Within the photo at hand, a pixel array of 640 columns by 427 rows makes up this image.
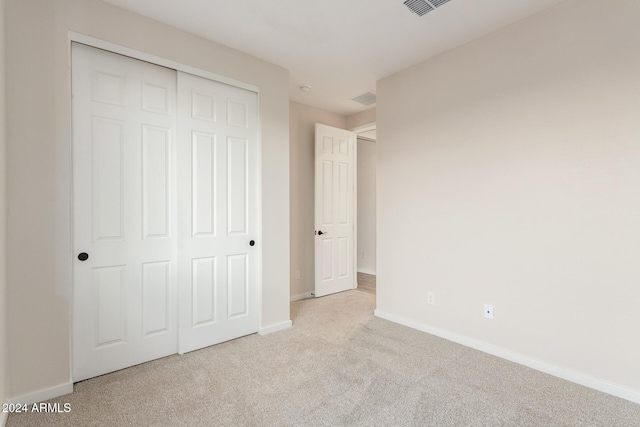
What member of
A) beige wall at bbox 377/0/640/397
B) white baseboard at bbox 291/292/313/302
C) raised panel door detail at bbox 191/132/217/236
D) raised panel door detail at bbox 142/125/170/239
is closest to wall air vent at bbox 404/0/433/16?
beige wall at bbox 377/0/640/397

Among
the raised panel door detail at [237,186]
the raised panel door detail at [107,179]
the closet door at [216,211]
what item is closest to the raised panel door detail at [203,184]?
the closet door at [216,211]

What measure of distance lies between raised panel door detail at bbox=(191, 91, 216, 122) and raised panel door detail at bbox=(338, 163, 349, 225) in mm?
2227

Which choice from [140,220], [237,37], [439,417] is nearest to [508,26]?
[237,37]

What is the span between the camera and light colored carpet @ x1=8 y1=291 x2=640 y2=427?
1.76 metres

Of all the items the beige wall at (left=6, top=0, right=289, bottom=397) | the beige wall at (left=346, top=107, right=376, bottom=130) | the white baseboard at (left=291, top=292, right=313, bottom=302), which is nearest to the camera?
the beige wall at (left=6, top=0, right=289, bottom=397)

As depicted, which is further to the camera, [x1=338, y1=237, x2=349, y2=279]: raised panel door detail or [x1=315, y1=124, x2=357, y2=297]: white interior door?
[x1=338, y1=237, x2=349, y2=279]: raised panel door detail

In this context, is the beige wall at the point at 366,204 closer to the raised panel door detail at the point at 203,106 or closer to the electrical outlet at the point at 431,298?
the electrical outlet at the point at 431,298

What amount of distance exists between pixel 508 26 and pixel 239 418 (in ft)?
11.2

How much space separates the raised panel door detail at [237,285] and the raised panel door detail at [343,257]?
189cm

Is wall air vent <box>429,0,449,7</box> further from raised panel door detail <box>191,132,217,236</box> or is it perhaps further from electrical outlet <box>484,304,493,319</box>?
electrical outlet <box>484,304,493,319</box>

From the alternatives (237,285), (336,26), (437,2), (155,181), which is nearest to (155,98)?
(155,181)

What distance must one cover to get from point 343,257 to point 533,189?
2.73 metres

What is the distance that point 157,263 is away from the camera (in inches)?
97.0

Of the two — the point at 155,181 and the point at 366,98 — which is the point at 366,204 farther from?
the point at 155,181
